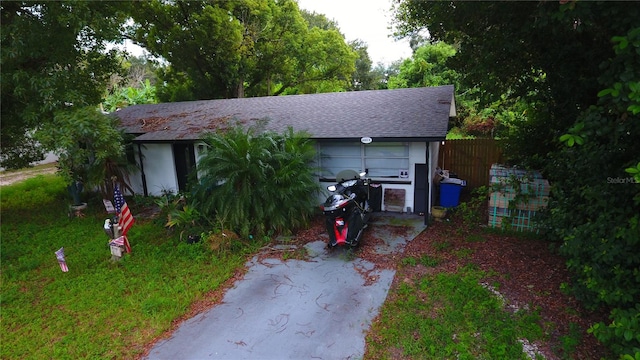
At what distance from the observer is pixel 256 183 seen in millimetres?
7070

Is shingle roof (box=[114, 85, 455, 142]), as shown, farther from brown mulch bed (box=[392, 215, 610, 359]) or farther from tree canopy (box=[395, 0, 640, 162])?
brown mulch bed (box=[392, 215, 610, 359])

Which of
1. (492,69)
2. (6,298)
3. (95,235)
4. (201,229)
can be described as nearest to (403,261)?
(492,69)

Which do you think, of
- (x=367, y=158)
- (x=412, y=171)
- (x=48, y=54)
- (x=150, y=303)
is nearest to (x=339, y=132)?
(x=367, y=158)

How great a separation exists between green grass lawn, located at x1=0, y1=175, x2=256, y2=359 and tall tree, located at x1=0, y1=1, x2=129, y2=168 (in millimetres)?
2982

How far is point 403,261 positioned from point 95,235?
22.9 feet

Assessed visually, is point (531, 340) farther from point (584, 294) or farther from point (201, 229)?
point (201, 229)

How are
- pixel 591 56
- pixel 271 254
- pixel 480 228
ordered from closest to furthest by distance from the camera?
pixel 591 56 → pixel 271 254 → pixel 480 228

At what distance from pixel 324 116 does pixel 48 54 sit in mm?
6529

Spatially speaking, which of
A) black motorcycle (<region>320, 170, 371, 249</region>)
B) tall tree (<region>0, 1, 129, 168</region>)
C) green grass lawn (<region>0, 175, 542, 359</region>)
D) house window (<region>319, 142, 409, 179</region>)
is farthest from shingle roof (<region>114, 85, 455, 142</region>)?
green grass lawn (<region>0, 175, 542, 359</region>)

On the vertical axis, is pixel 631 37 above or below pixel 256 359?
above

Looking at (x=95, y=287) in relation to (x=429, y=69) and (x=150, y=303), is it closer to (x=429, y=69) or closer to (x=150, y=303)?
(x=150, y=303)

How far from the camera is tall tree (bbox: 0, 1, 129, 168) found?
742 centimetres

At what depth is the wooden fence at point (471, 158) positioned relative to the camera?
9.87 meters

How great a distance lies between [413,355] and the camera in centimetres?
366
